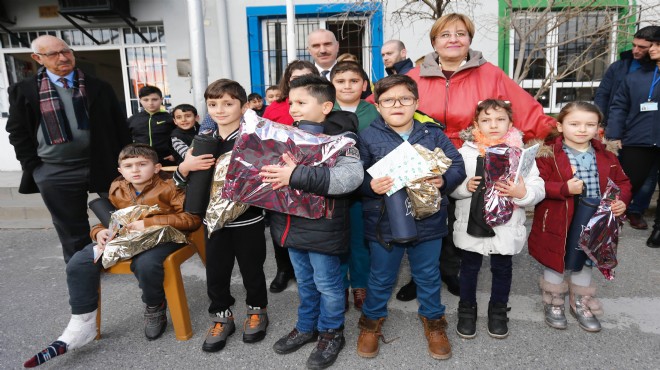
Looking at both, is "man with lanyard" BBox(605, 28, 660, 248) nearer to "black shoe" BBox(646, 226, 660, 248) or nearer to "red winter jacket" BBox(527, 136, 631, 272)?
"black shoe" BBox(646, 226, 660, 248)

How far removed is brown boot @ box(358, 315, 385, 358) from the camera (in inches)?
91.4

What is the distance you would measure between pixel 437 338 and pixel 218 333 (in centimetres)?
128

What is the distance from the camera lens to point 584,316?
8.41 ft

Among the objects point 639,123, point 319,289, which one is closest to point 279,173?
point 319,289

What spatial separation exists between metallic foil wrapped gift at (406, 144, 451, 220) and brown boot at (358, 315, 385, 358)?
74 centimetres

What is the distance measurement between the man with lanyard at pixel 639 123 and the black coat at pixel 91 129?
4.40 meters

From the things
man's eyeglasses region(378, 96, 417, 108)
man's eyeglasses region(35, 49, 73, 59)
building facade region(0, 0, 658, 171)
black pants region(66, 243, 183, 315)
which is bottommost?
black pants region(66, 243, 183, 315)

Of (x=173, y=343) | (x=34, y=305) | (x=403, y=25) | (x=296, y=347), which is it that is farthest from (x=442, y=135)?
(x=403, y=25)

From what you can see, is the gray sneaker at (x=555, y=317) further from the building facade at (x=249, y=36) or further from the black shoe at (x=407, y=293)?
the building facade at (x=249, y=36)

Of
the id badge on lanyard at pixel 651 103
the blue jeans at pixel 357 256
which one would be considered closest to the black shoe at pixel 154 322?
the blue jeans at pixel 357 256

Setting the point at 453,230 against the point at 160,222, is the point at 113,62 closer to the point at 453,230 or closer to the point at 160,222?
the point at 160,222

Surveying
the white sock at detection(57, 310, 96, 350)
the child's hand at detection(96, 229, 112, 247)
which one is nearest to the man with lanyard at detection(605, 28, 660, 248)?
the child's hand at detection(96, 229, 112, 247)

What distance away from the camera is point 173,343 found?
2.52 meters

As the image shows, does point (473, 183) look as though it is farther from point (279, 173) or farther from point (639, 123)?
point (639, 123)
